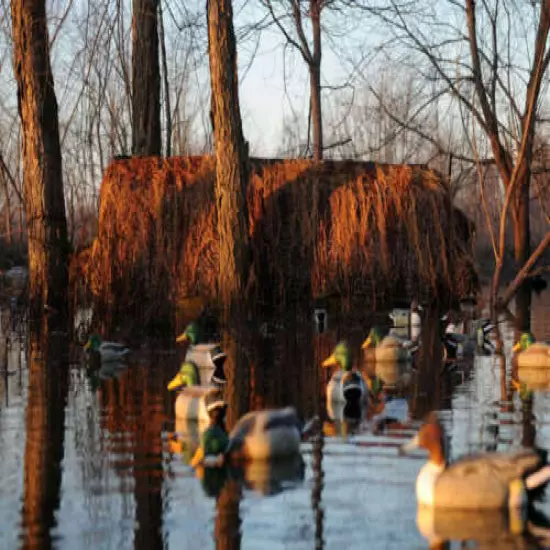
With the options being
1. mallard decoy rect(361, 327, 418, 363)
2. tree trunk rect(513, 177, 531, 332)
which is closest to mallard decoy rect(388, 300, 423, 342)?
mallard decoy rect(361, 327, 418, 363)

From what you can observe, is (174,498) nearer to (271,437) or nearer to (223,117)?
(271,437)

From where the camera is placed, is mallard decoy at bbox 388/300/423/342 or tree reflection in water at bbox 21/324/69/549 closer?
tree reflection in water at bbox 21/324/69/549

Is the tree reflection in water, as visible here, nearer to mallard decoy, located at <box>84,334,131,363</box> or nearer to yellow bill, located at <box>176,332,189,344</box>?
mallard decoy, located at <box>84,334,131,363</box>

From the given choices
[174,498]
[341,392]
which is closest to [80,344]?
[341,392]

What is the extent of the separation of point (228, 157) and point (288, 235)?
9.34 ft

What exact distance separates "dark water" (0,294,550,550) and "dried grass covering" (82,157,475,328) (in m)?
7.01

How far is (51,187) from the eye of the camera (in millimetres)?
22109

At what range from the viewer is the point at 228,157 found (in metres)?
20.9

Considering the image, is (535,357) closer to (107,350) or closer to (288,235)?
(107,350)

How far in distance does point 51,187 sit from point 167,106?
750 cm

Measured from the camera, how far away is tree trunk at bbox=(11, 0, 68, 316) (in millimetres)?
21562

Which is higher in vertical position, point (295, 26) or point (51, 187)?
point (295, 26)

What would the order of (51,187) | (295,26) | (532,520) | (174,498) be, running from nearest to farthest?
(532,520)
(174,498)
(51,187)
(295,26)

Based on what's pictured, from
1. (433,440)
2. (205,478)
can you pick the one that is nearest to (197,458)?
(205,478)
